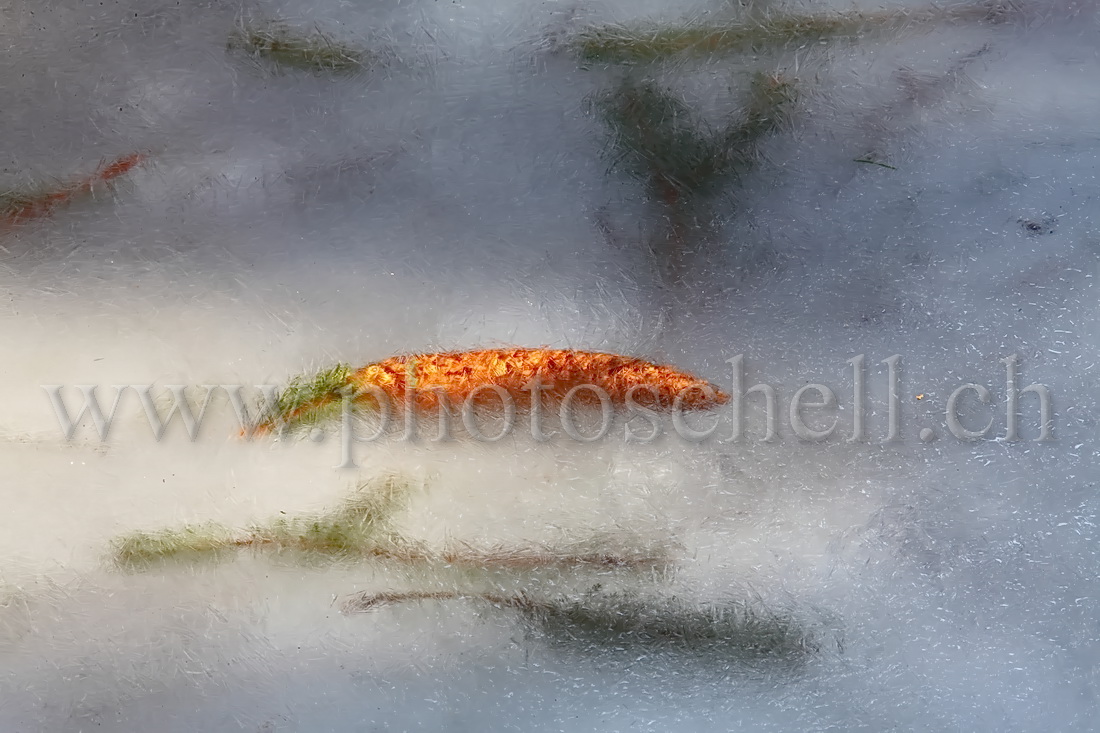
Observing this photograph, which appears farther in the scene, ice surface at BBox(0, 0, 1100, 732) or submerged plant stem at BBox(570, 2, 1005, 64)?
submerged plant stem at BBox(570, 2, 1005, 64)

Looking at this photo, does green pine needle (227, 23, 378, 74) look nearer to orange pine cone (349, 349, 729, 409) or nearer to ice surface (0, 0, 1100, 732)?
ice surface (0, 0, 1100, 732)

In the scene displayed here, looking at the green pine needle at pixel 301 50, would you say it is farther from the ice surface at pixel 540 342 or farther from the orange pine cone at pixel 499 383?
the orange pine cone at pixel 499 383

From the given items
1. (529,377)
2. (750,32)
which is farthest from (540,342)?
(750,32)

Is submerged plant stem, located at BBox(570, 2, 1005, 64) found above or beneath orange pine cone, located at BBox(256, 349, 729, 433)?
above

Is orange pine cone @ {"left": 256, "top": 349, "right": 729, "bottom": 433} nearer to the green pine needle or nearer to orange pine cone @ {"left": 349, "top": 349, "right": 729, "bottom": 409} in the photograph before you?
orange pine cone @ {"left": 349, "top": 349, "right": 729, "bottom": 409}

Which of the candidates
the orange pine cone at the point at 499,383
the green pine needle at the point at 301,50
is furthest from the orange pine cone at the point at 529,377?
the green pine needle at the point at 301,50

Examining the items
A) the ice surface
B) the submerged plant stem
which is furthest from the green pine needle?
the submerged plant stem

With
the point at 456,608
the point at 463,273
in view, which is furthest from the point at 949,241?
the point at 456,608
